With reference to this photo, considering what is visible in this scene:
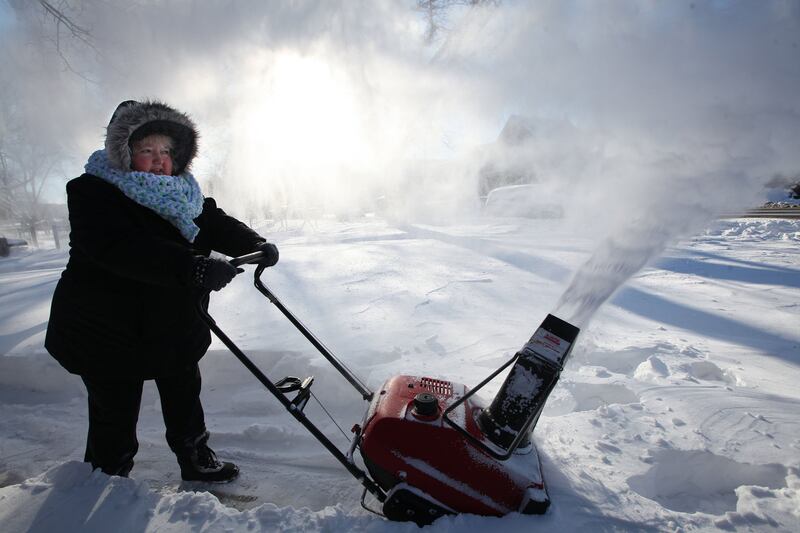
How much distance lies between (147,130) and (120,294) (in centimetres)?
73

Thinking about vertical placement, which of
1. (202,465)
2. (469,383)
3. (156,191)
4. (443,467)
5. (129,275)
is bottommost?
(202,465)

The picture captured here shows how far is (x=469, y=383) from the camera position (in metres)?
2.65

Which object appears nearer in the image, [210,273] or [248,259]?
[210,273]

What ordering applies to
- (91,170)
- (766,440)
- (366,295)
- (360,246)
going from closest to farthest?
1. (91,170)
2. (766,440)
3. (366,295)
4. (360,246)

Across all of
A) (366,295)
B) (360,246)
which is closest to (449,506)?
(366,295)

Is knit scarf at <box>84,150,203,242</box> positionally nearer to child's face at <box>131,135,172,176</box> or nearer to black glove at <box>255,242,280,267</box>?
child's face at <box>131,135,172,176</box>

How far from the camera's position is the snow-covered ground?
148cm

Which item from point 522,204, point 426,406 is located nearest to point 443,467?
point 426,406

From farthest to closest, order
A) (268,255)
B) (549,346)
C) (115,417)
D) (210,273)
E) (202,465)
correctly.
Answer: (202,465)
(268,255)
(115,417)
(549,346)
(210,273)

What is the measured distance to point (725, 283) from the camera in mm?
4996

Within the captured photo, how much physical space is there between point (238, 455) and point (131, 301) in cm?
130

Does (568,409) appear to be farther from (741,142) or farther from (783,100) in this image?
(783,100)

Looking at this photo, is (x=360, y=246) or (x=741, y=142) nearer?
(x=741, y=142)

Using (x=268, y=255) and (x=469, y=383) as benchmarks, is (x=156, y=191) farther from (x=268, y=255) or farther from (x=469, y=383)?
(x=469, y=383)
